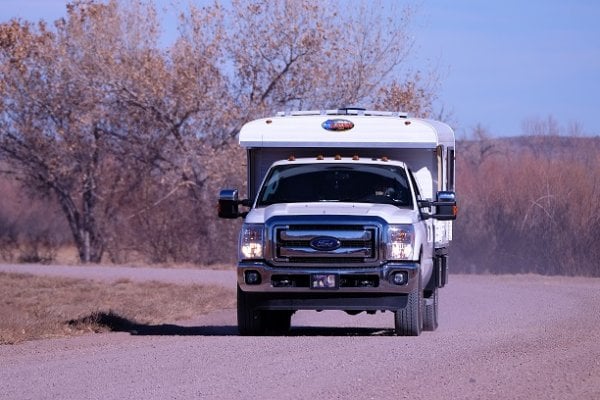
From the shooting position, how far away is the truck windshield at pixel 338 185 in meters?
15.7

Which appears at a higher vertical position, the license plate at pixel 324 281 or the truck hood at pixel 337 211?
the truck hood at pixel 337 211

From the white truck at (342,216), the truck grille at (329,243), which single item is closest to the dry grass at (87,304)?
the white truck at (342,216)

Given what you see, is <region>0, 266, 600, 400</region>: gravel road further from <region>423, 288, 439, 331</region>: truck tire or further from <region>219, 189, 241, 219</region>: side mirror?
<region>219, 189, 241, 219</region>: side mirror

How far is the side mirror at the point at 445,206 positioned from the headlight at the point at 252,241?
232 cm

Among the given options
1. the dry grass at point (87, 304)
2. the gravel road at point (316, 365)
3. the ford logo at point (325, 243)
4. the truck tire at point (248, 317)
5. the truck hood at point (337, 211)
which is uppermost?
the truck hood at point (337, 211)

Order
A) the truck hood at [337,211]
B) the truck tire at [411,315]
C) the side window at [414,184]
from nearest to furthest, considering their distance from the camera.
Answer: the truck hood at [337,211] < the truck tire at [411,315] < the side window at [414,184]

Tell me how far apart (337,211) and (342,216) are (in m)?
0.20

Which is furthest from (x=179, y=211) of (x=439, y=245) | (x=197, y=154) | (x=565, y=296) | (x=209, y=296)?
(x=439, y=245)

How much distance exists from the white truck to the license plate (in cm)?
1

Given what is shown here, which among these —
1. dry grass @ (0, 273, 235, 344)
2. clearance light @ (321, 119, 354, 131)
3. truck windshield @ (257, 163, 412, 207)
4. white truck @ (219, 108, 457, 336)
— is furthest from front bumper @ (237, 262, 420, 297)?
dry grass @ (0, 273, 235, 344)

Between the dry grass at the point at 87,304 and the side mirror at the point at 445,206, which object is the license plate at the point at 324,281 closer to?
the side mirror at the point at 445,206

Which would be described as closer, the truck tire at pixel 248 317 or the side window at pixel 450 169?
the truck tire at pixel 248 317

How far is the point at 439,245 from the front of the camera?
17.6 metres

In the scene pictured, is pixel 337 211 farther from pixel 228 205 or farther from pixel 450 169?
pixel 450 169
